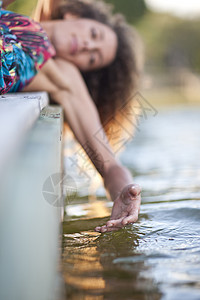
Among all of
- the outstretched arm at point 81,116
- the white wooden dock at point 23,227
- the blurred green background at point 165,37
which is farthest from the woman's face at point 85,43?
the blurred green background at point 165,37

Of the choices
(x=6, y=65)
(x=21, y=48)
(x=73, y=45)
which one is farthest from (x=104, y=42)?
(x=6, y=65)

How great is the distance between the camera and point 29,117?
74 cm

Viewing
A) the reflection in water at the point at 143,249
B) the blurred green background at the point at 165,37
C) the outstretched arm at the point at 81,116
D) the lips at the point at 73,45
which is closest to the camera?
the reflection in water at the point at 143,249

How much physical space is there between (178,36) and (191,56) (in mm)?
1729

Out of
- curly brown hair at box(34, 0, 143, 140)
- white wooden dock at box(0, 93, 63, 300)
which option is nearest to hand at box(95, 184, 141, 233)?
white wooden dock at box(0, 93, 63, 300)

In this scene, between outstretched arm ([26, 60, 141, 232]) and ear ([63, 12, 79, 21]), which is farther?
ear ([63, 12, 79, 21])

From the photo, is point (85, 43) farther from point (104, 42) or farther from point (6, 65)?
point (6, 65)

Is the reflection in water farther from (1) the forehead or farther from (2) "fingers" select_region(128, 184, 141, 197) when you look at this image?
(1) the forehead

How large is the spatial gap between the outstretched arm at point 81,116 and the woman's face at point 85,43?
0.11 metres

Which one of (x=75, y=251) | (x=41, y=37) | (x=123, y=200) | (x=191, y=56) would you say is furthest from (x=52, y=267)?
(x=191, y=56)

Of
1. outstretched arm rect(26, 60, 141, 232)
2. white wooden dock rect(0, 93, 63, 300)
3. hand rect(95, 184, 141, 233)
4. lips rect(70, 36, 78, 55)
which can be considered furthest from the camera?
lips rect(70, 36, 78, 55)

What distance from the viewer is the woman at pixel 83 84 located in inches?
48.5

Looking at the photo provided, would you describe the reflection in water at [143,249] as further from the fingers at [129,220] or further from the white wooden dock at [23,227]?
the white wooden dock at [23,227]

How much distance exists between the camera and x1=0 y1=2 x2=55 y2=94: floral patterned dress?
1380 millimetres
